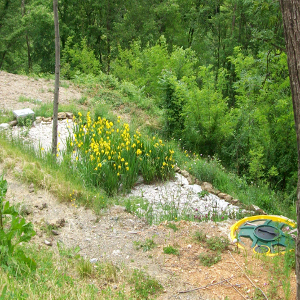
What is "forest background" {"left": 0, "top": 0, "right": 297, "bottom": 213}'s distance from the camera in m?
8.51

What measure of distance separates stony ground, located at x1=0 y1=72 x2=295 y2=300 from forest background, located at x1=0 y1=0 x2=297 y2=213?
10.7 feet

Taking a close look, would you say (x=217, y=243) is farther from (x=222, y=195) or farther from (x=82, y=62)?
(x=82, y=62)

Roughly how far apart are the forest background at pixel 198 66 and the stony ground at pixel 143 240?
328 centimetres

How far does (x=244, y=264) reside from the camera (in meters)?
4.09

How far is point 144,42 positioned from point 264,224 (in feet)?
61.1

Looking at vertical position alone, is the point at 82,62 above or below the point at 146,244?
above

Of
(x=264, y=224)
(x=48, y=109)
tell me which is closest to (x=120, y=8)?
(x=48, y=109)

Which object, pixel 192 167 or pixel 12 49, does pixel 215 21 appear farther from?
pixel 12 49

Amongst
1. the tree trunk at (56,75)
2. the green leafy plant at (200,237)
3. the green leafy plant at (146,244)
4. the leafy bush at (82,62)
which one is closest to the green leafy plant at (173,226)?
the green leafy plant at (200,237)

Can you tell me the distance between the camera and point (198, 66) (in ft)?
47.2

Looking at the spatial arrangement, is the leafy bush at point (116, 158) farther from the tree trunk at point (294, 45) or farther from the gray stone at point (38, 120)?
the tree trunk at point (294, 45)

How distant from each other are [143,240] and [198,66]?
10811 millimetres

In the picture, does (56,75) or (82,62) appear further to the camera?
(82,62)

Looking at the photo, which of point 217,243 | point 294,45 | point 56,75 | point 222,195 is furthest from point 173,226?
point 56,75
